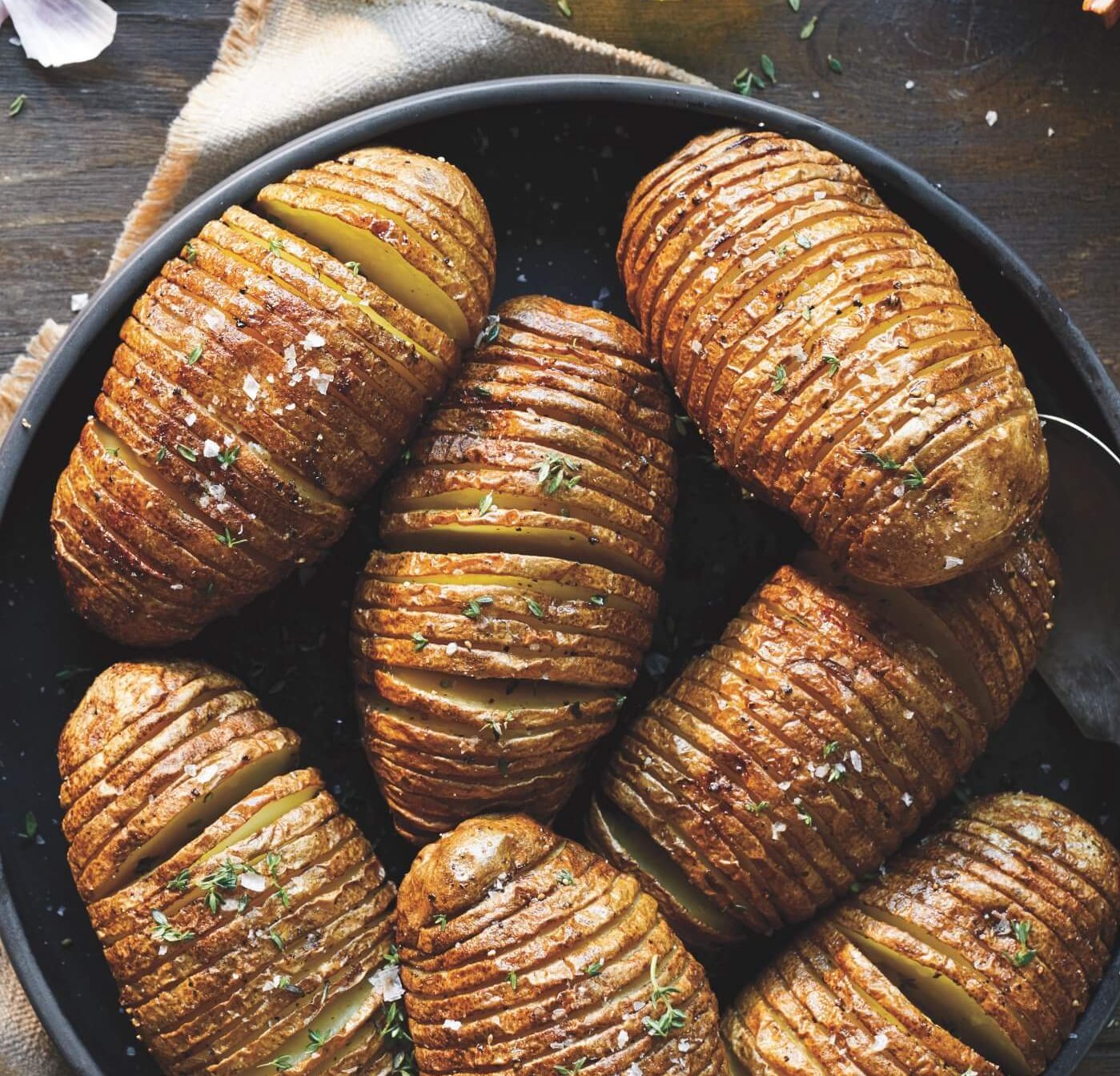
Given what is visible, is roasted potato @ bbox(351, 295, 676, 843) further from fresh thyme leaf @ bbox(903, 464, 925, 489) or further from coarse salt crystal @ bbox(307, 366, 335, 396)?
fresh thyme leaf @ bbox(903, 464, 925, 489)

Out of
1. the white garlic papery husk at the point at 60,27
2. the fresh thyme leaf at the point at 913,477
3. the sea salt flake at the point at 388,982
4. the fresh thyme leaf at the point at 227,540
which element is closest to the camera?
the fresh thyme leaf at the point at 913,477

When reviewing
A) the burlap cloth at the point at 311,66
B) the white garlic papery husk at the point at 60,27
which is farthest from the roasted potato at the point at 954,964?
the white garlic papery husk at the point at 60,27

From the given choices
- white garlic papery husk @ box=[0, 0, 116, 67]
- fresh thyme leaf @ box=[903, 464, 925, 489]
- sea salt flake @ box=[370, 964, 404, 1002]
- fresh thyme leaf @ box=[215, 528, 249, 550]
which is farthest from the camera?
white garlic papery husk @ box=[0, 0, 116, 67]

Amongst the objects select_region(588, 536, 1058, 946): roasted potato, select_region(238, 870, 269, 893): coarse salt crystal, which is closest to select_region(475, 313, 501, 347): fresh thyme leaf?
select_region(588, 536, 1058, 946): roasted potato

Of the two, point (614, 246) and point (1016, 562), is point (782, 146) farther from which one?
point (1016, 562)

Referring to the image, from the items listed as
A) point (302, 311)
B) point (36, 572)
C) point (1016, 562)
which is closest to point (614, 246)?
point (302, 311)

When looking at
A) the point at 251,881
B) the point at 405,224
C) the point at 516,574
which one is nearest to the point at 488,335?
the point at 405,224

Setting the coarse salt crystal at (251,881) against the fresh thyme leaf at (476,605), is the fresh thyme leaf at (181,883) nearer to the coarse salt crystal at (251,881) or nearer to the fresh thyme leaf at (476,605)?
the coarse salt crystal at (251,881)
